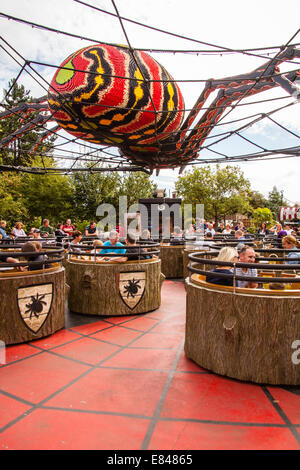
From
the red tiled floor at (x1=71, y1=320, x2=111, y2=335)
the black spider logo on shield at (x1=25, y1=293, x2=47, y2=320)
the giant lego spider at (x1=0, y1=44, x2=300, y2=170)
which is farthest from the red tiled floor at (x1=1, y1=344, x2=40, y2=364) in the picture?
the giant lego spider at (x1=0, y1=44, x2=300, y2=170)

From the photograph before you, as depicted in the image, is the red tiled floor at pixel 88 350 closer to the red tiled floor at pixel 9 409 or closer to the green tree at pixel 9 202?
the red tiled floor at pixel 9 409

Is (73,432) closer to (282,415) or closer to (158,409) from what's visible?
(158,409)

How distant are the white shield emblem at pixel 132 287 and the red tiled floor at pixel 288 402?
8.93ft

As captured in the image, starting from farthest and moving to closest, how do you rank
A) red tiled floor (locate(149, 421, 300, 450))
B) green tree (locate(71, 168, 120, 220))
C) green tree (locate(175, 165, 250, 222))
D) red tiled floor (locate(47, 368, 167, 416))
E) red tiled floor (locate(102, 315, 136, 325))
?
green tree (locate(175, 165, 250, 222)), green tree (locate(71, 168, 120, 220)), red tiled floor (locate(102, 315, 136, 325)), red tiled floor (locate(47, 368, 167, 416)), red tiled floor (locate(149, 421, 300, 450))

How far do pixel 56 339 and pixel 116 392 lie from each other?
5.36 ft

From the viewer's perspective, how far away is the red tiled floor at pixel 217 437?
73.8 inches

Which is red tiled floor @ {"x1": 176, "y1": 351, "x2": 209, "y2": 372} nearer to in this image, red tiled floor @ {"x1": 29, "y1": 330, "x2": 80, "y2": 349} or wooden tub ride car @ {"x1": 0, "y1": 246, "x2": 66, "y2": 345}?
red tiled floor @ {"x1": 29, "y1": 330, "x2": 80, "y2": 349}

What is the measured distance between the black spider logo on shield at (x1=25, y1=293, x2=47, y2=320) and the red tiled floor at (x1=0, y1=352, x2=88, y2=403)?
1.91 ft

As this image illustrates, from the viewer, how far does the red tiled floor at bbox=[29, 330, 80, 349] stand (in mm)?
3718

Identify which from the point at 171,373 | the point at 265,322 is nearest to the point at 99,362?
the point at 171,373

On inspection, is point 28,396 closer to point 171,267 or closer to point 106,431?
point 106,431

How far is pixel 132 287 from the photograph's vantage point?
4.98 meters

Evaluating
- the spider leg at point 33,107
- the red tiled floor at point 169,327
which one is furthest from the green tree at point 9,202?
the red tiled floor at point 169,327

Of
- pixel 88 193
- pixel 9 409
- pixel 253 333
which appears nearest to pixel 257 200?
pixel 88 193
